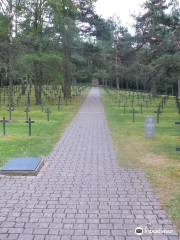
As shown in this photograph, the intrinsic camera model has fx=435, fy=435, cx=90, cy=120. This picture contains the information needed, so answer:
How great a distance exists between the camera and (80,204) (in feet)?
23.3

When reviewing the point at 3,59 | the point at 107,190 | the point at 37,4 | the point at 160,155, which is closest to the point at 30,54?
the point at 3,59

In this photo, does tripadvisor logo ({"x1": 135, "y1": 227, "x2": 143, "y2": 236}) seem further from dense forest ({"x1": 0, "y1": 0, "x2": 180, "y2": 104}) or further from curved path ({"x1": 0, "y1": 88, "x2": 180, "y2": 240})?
dense forest ({"x1": 0, "y1": 0, "x2": 180, "y2": 104})

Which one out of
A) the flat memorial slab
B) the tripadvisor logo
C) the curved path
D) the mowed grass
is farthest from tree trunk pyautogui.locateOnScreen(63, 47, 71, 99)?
the tripadvisor logo

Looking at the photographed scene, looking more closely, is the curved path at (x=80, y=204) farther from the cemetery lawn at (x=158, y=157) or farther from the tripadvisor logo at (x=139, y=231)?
the cemetery lawn at (x=158, y=157)

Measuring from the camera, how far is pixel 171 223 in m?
6.14

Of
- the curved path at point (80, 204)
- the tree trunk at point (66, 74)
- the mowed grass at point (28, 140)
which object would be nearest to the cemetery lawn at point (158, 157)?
the curved path at point (80, 204)

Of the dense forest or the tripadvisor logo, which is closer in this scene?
the tripadvisor logo

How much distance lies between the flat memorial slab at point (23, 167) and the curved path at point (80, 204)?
212mm

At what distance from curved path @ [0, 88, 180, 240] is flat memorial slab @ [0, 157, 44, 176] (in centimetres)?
21

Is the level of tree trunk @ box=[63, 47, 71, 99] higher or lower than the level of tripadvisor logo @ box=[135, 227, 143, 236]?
higher

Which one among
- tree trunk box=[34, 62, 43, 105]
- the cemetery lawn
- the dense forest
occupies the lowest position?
the cemetery lawn

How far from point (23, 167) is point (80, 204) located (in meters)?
2.85

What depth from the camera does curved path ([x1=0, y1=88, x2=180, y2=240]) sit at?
580cm

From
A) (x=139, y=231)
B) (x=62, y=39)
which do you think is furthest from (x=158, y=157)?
(x=62, y=39)
